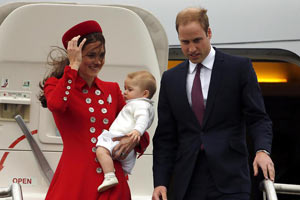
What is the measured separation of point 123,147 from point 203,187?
401 millimetres

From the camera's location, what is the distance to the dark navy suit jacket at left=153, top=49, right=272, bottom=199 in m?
2.95

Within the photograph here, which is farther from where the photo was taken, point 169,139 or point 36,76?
point 36,76

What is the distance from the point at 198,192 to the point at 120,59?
1.67 meters

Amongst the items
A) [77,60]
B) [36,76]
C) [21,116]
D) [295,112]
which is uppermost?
[77,60]

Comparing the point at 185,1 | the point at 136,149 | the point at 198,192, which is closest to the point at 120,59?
the point at 136,149

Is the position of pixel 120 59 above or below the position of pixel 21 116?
above

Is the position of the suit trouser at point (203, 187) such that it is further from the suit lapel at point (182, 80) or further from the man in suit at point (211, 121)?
the suit lapel at point (182, 80)

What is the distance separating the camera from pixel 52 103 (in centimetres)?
292

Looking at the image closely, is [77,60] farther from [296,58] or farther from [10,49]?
[296,58]

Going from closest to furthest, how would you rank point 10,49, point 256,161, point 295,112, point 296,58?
point 256,161 < point 10,49 < point 296,58 < point 295,112

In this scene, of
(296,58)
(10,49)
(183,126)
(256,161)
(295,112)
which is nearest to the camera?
(256,161)

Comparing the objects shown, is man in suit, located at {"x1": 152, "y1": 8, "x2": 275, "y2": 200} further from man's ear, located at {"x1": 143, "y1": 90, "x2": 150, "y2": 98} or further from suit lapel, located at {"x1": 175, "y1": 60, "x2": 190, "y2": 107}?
man's ear, located at {"x1": 143, "y1": 90, "x2": 150, "y2": 98}

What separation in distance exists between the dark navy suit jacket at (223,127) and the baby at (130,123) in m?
0.14

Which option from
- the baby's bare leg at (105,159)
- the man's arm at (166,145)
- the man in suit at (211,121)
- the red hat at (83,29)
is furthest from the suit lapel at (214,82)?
the red hat at (83,29)
